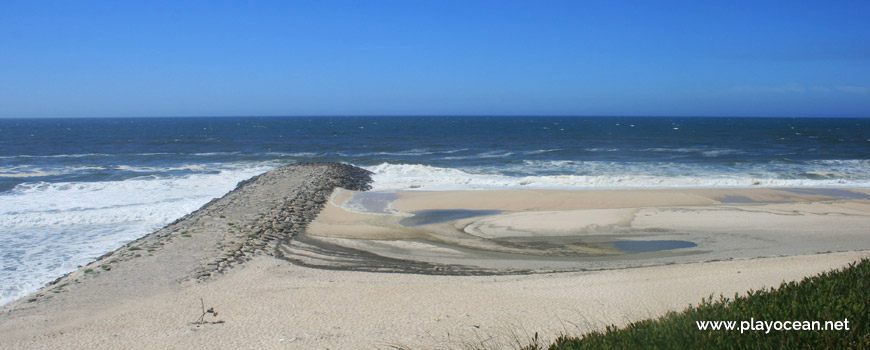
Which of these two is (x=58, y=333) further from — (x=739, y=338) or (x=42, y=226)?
(x=42, y=226)

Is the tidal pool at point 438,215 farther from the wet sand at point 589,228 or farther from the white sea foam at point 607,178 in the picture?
the white sea foam at point 607,178

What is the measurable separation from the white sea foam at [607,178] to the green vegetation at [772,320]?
57.2ft

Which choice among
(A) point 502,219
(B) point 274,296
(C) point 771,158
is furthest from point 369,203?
(C) point 771,158

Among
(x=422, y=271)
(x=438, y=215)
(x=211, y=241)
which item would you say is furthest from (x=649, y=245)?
(x=211, y=241)

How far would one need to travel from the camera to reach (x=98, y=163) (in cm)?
3328

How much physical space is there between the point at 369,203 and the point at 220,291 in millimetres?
9956

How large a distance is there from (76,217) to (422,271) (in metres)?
11.6

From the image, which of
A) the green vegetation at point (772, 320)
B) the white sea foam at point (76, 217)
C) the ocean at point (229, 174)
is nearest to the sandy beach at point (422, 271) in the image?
the white sea foam at point (76, 217)

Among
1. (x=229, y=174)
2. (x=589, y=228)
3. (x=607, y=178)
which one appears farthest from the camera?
(x=229, y=174)

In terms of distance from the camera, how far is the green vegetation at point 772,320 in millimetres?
3461

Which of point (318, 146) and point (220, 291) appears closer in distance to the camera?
point (220, 291)

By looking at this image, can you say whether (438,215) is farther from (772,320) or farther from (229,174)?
(229,174)

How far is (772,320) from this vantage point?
3.85 metres

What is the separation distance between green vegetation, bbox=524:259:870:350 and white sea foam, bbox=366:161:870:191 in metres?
17.4
